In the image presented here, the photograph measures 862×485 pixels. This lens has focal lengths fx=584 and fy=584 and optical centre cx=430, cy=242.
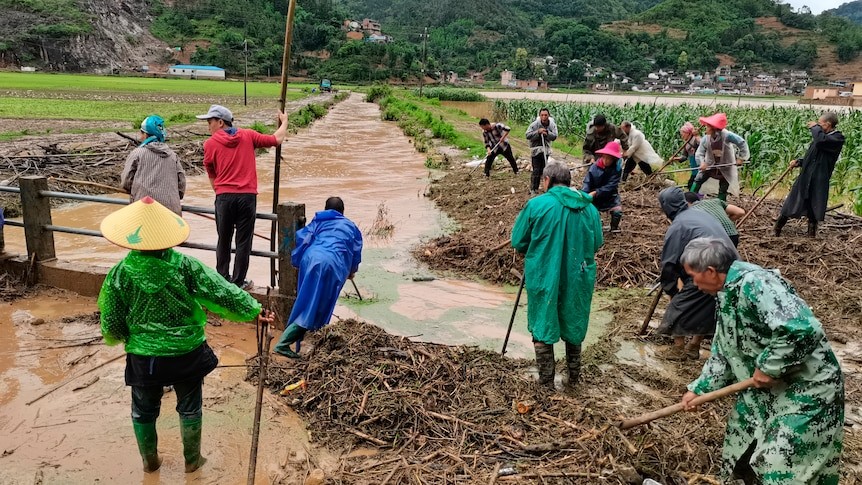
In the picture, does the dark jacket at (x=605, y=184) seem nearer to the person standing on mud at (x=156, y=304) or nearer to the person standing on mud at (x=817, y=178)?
the person standing on mud at (x=817, y=178)

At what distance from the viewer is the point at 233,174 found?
5.58 meters

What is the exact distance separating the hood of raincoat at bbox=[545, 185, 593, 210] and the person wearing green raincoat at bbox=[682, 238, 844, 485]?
1414 millimetres

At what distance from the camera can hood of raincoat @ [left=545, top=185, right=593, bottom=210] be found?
4.34 metres

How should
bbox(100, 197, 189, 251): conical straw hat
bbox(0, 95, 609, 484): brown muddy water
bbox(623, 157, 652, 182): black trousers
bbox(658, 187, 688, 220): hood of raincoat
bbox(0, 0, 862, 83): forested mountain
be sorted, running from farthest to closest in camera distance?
1. bbox(0, 0, 862, 83): forested mountain
2. bbox(623, 157, 652, 182): black trousers
3. bbox(658, 187, 688, 220): hood of raincoat
4. bbox(0, 95, 609, 484): brown muddy water
5. bbox(100, 197, 189, 251): conical straw hat

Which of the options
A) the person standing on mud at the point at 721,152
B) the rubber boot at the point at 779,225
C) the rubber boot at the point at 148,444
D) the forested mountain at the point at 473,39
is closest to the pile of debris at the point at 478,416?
the rubber boot at the point at 148,444

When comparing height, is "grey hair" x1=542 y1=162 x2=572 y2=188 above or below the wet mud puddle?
above

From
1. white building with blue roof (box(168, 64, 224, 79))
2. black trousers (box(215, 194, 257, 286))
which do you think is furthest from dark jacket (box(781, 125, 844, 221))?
white building with blue roof (box(168, 64, 224, 79))

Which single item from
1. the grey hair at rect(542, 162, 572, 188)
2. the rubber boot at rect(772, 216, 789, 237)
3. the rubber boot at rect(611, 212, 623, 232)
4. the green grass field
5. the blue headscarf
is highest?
the grey hair at rect(542, 162, 572, 188)

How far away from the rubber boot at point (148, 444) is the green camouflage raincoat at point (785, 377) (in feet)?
10.5

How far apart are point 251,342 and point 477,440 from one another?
264 cm

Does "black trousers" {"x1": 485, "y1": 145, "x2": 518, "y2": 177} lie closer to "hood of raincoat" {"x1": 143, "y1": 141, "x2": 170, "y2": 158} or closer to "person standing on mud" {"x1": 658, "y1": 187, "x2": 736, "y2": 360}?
"person standing on mud" {"x1": 658, "y1": 187, "x2": 736, "y2": 360}

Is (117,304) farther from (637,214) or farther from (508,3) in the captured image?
(508,3)

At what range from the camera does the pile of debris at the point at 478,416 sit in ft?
11.2

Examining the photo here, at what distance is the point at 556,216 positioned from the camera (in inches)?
170
